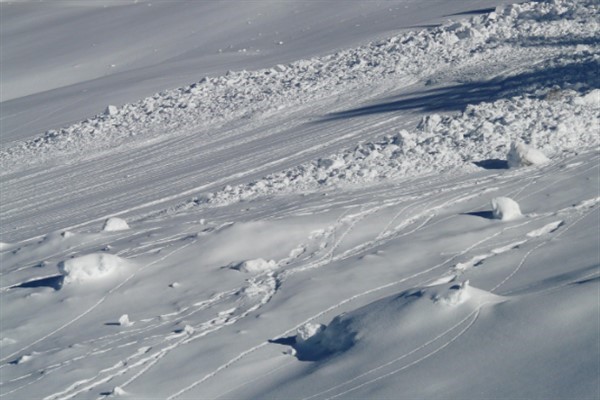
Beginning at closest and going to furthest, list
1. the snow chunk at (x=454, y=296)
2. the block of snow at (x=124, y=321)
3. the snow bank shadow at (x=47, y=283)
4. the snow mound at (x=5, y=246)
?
the snow chunk at (x=454, y=296) → the block of snow at (x=124, y=321) → the snow bank shadow at (x=47, y=283) → the snow mound at (x=5, y=246)

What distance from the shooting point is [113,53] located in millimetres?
27469

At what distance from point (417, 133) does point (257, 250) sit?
3.81m

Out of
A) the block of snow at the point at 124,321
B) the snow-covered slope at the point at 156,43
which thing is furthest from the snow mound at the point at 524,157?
the snow-covered slope at the point at 156,43

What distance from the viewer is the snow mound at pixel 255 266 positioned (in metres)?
8.08

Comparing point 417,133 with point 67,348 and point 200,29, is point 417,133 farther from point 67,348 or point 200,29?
point 200,29

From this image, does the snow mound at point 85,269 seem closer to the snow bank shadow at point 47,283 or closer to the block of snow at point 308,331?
the snow bank shadow at point 47,283

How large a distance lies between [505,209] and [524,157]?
183 centimetres

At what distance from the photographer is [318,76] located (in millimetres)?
16812

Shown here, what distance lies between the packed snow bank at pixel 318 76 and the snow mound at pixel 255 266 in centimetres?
726

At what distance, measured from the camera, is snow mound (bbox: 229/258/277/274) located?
8078mm

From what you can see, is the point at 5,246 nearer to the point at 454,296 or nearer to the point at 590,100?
the point at 454,296

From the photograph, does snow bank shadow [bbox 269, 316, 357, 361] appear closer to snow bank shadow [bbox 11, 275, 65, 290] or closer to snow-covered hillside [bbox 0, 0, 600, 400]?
snow-covered hillside [bbox 0, 0, 600, 400]

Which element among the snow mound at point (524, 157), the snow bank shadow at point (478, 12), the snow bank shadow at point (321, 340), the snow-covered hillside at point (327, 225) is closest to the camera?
the snow-covered hillside at point (327, 225)

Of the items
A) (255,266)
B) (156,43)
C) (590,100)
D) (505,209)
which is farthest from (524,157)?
(156,43)
